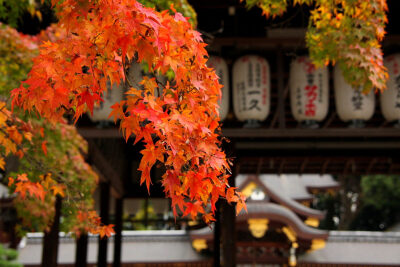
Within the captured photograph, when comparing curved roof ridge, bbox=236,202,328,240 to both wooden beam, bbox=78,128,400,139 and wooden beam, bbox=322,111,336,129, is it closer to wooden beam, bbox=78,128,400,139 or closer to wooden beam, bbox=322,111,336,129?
wooden beam, bbox=322,111,336,129

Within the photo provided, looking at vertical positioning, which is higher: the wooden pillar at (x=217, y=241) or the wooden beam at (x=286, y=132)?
the wooden beam at (x=286, y=132)

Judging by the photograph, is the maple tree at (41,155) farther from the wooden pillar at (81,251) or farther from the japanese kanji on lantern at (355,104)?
the japanese kanji on lantern at (355,104)

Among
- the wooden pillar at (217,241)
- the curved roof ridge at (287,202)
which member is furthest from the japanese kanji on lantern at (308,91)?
the curved roof ridge at (287,202)

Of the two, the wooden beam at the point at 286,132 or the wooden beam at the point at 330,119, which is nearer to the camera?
the wooden beam at the point at 286,132

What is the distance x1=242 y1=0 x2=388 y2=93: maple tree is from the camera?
4.52 meters

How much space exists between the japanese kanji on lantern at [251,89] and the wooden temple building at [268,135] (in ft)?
0.05

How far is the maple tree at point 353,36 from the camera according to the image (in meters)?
4.52

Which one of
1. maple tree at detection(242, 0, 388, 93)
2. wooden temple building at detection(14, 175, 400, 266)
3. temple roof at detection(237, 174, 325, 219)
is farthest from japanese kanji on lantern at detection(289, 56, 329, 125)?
temple roof at detection(237, 174, 325, 219)

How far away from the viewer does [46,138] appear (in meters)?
6.11

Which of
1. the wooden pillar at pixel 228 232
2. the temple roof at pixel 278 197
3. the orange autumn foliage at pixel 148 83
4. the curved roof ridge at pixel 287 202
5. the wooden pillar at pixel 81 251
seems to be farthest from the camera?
the curved roof ridge at pixel 287 202

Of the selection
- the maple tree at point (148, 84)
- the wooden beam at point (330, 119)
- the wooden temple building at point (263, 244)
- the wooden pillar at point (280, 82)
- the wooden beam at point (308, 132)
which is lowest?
the wooden temple building at point (263, 244)

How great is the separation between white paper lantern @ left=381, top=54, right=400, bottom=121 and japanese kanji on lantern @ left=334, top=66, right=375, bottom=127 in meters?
0.17

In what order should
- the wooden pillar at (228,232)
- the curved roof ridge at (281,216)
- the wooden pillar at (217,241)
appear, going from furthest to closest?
the curved roof ridge at (281,216) < the wooden pillar at (217,241) < the wooden pillar at (228,232)

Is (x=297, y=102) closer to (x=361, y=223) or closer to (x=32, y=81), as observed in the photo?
(x=32, y=81)
